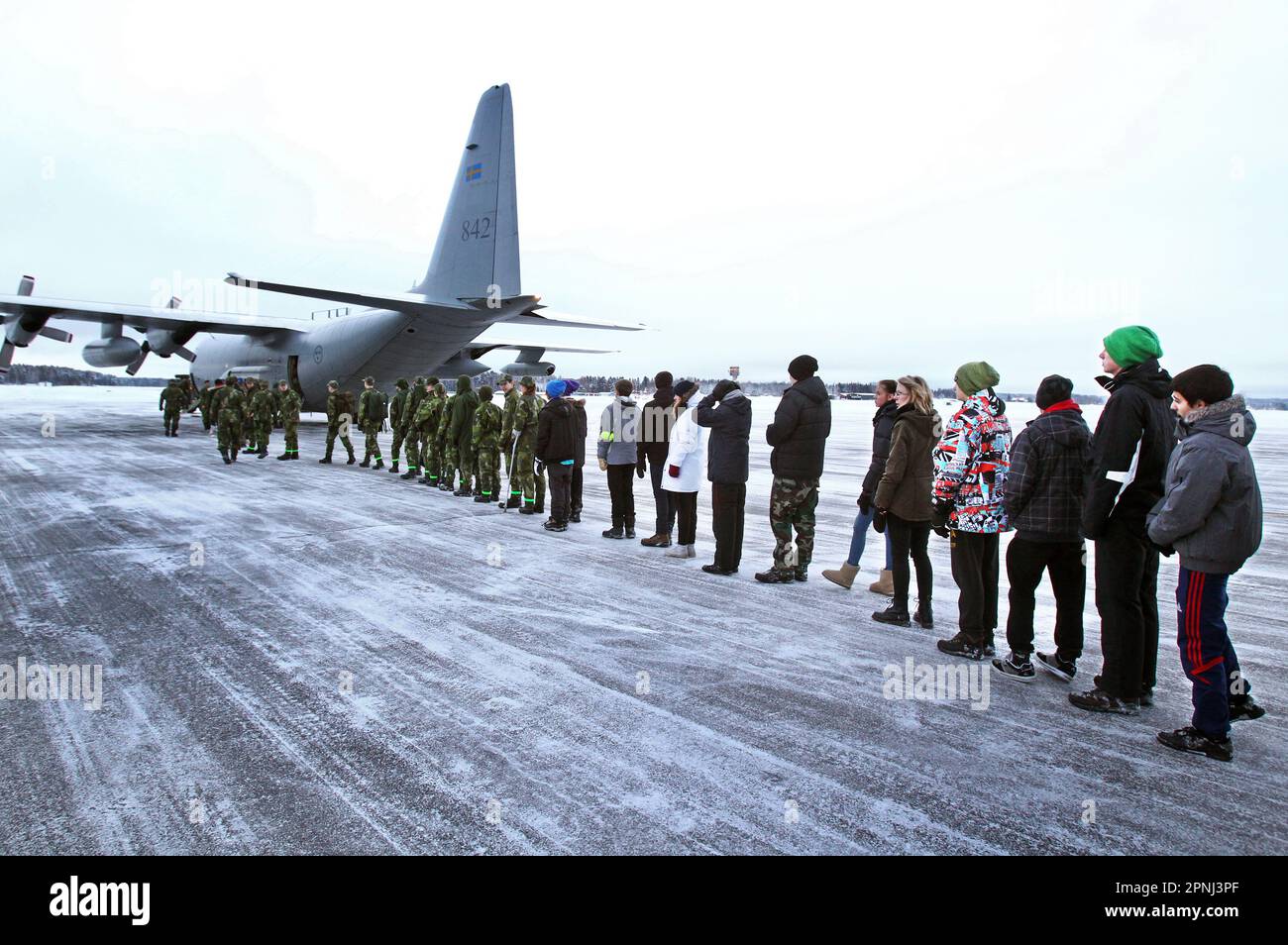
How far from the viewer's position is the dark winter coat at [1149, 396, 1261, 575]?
321 centimetres

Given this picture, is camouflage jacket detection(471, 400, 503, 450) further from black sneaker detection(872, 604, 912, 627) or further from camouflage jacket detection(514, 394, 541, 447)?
black sneaker detection(872, 604, 912, 627)

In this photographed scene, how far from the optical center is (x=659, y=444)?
27.9 feet

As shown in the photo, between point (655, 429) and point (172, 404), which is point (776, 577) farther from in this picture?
point (172, 404)

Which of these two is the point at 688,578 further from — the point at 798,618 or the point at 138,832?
the point at 138,832

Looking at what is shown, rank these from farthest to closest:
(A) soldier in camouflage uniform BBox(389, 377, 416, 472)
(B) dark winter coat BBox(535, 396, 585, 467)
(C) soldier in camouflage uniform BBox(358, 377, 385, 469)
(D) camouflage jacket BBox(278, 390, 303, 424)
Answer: (D) camouflage jacket BBox(278, 390, 303, 424)
(C) soldier in camouflage uniform BBox(358, 377, 385, 469)
(A) soldier in camouflage uniform BBox(389, 377, 416, 472)
(B) dark winter coat BBox(535, 396, 585, 467)

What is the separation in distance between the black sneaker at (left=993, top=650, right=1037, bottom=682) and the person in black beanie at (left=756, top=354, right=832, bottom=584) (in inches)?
87.8

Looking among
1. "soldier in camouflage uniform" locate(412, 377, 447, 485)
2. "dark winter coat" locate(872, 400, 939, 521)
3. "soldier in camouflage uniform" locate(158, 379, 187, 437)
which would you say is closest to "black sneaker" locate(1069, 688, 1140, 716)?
"dark winter coat" locate(872, 400, 939, 521)

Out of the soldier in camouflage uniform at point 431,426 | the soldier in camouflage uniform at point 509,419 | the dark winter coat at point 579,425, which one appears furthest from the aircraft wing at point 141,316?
the dark winter coat at point 579,425

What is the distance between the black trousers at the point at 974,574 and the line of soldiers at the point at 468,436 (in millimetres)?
6288

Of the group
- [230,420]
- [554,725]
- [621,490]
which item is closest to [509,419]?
[621,490]

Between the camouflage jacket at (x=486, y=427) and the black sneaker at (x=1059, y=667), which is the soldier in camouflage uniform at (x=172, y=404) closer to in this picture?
the camouflage jacket at (x=486, y=427)
